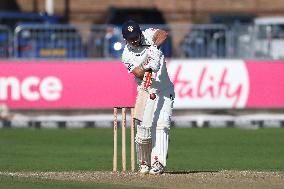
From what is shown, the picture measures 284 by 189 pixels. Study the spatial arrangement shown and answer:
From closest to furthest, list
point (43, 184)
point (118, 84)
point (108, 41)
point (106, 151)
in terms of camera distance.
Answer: point (43, 184), point (106, 151), point (118, 84), point (108, 41)

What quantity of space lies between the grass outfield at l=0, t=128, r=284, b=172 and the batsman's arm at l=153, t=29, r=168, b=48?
107 inches

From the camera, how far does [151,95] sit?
17.5 meters

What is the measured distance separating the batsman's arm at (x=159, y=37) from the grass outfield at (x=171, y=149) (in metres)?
2.72

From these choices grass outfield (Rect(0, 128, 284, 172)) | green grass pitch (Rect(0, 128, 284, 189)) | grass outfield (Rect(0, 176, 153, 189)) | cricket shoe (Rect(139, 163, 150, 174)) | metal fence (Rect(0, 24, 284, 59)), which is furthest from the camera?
metal fence (Rect(0, 24, 284, 59))

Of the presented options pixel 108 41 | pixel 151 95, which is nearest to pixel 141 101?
pixel 151 95

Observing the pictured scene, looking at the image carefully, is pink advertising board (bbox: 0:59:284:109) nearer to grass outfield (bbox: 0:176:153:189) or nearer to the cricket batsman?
the cricket batsman

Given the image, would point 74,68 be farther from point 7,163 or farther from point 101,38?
point 7,163

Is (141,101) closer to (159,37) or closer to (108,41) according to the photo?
(159,37)

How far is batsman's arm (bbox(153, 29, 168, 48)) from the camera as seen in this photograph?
17.5m

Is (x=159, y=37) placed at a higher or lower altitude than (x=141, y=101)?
Result: higher

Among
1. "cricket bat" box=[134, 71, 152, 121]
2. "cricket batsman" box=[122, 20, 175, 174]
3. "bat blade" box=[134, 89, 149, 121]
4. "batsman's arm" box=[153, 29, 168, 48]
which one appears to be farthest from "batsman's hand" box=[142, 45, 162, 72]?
"bat blade" box=[134, 89, 149, 121]

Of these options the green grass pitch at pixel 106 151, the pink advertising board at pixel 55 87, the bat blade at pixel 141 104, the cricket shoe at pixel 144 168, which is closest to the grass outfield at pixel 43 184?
the green grass pitch at pixel 106 151

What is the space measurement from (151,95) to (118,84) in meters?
13.7

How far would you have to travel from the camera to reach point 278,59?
31.8 meters
